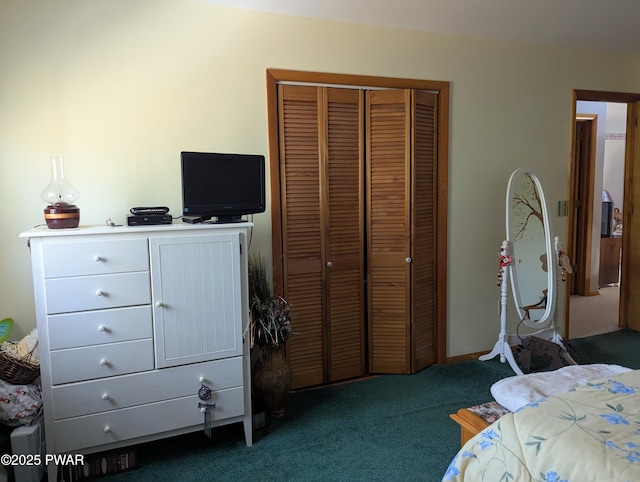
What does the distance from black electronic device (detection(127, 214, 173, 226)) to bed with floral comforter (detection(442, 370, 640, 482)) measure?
5.42 feet

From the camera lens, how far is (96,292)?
6.72ft

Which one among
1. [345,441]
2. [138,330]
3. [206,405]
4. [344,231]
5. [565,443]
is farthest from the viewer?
[344,231]

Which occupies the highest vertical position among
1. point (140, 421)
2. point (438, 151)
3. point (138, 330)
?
point (438, 151)

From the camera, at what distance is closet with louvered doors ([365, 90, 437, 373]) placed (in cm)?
301

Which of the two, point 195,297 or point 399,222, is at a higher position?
point 399,222

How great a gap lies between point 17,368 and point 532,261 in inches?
124

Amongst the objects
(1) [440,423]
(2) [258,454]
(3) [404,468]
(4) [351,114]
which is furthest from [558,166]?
Answer: (2) [258,454]

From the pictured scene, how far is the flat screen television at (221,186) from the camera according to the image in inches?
90.9

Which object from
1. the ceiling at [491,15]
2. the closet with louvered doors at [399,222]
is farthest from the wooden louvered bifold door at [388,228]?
the ceiling at [491,15]

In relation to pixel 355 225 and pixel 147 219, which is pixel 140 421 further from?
pixel 355 225

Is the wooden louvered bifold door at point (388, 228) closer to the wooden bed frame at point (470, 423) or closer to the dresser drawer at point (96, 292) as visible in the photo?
the wooden bed frame at point (470, 423)

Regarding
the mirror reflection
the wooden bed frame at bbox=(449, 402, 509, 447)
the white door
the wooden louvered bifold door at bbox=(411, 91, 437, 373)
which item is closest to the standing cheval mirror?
the mirror reflection

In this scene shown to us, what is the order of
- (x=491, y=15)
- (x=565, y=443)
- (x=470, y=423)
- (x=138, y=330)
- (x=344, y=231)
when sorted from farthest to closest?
(x=344, y=231) < (x=491, y=15) < (x=138, y=330) < (x=470, y=423) < (x=565, y=443)

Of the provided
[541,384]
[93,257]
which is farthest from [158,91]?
[541,384]
